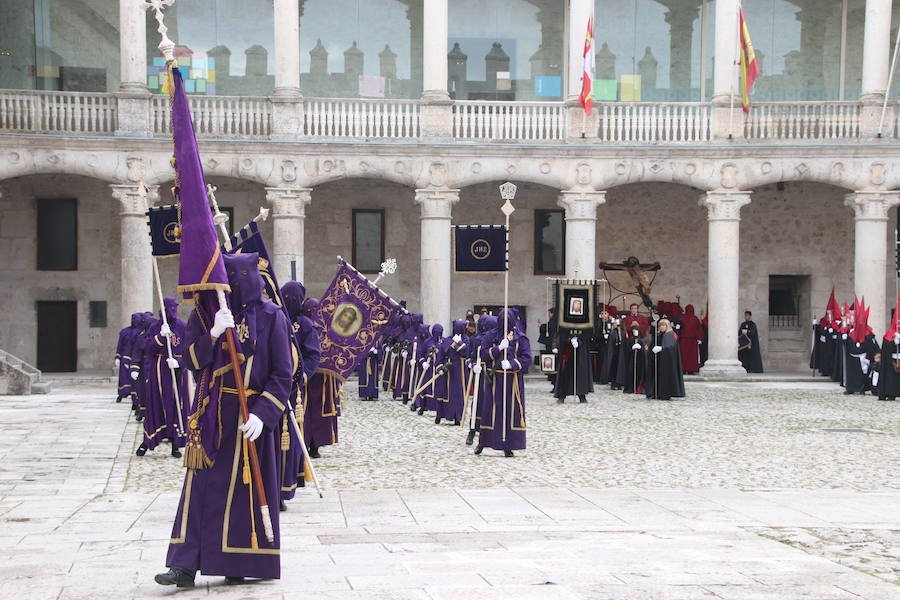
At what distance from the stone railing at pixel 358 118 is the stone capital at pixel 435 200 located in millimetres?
1406

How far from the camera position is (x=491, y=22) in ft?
99.6

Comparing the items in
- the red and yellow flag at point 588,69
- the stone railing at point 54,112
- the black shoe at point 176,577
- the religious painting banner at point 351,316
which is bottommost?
the black shoe at point 176,577

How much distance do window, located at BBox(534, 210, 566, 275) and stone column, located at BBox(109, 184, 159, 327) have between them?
10377 mm

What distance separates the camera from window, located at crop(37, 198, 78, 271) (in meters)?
29.2

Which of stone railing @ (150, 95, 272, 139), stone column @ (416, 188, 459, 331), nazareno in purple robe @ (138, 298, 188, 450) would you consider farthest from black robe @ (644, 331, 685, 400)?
nazareno in purple robe @ (138, 298, 188, 450)

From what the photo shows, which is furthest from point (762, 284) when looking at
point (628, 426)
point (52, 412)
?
point (52, 412)

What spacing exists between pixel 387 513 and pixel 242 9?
22975 mm

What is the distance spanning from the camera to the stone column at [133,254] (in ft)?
84.8

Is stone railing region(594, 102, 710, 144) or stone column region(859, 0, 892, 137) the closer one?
stone column region(859, 0, 892, 137)

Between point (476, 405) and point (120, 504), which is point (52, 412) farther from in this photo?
point (120, 504)

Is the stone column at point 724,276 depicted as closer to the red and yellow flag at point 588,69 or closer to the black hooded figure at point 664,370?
the red and yellow flag at point 588,69

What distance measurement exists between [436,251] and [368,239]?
4.23m

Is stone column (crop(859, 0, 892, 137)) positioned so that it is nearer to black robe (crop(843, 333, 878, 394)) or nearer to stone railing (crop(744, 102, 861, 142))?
stone railing (crop(744, 102, 861, 142))

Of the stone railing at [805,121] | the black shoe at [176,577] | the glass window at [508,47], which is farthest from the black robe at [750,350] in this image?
the black shoe at [176,577]
